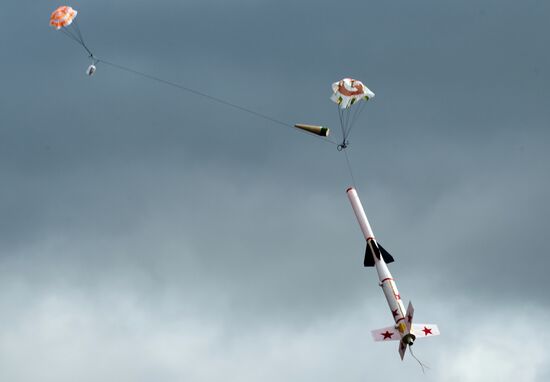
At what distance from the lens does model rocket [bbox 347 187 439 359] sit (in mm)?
169000

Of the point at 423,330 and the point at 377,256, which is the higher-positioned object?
the point at 377,256

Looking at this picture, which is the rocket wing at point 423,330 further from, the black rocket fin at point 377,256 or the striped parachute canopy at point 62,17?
the striped parachute canopy at point 62,17

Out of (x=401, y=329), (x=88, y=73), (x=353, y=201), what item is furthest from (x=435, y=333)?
(x=88, y=73)

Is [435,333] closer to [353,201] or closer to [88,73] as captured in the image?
[353,201]

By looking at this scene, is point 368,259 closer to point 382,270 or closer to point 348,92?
point 382,270

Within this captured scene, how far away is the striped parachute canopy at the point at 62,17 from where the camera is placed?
177625mm

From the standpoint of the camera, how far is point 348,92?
578 ft

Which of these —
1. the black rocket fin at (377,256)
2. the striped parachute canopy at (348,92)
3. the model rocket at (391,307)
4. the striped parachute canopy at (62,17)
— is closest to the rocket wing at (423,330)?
the model rocket at (391,307)

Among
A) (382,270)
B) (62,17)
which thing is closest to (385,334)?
(382,270)

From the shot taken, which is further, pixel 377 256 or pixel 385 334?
pixel 377 256

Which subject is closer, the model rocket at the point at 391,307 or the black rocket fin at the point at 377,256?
the model rocket at the point at 391,307

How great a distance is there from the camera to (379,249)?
590ft

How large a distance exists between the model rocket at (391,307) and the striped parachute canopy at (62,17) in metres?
44.0

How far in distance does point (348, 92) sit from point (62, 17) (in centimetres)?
3713
